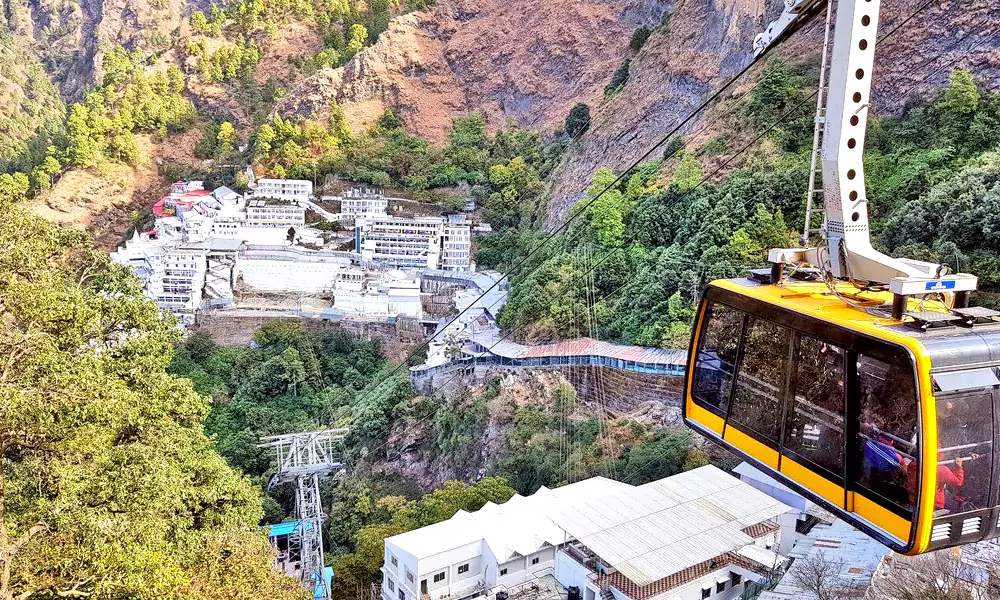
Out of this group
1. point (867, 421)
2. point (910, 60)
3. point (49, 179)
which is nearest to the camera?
point (867, 421)

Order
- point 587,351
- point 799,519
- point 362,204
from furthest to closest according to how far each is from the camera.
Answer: point 362,204
point 587,351
point 799,519

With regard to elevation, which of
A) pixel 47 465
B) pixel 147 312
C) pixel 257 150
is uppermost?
pixel 257 150

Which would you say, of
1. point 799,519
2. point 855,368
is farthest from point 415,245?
point 855,368

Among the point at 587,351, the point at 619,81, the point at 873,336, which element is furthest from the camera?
the point at 619,81

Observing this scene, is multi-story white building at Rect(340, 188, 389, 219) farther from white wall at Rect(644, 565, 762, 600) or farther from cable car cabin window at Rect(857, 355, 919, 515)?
cable car cabin window at Rect(857, 355, 919, 515)

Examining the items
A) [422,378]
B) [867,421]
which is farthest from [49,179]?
[867,421]

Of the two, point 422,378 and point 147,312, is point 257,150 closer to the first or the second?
point 422,378

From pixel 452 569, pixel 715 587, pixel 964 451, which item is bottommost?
pixel 452 569

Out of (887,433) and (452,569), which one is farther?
(452,569)

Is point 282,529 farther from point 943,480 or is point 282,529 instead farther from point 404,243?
point 404,243
